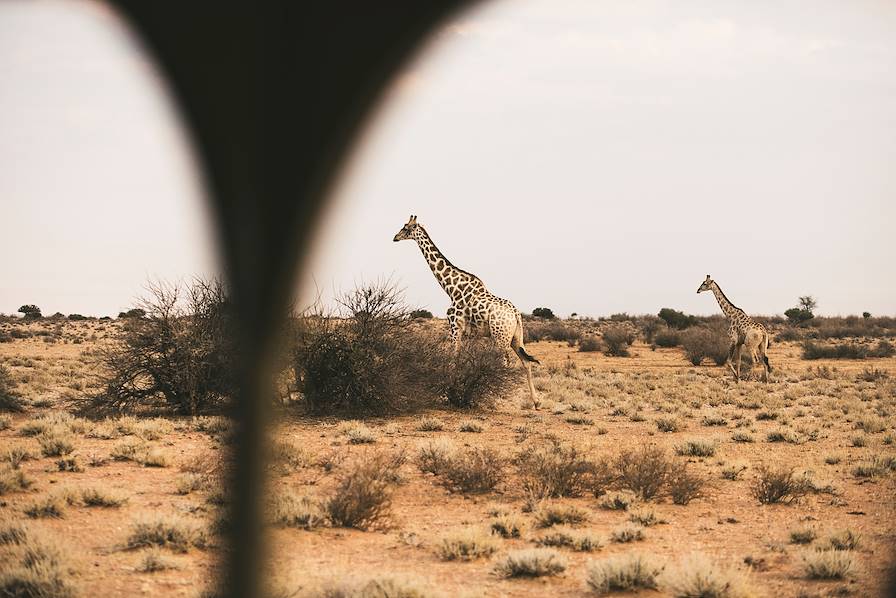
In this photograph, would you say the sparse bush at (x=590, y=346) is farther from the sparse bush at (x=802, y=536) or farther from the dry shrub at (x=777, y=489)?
the sparse bush at (x=802, y=536)

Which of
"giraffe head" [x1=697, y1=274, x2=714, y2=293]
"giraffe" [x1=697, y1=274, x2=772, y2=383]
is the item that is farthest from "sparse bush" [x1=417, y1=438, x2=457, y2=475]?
"giraffe head" [x1=697, y1=274, x2=714, y2=293]

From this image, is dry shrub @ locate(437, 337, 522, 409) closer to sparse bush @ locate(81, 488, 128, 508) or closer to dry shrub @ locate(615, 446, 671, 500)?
dry shrub @ locate(615, 446, 671, 500)

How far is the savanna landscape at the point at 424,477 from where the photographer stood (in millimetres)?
6680

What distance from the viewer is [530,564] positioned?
679 centimetres

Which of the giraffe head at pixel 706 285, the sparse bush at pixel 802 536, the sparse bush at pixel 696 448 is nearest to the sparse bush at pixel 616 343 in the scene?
the giraffe head at pixel 706 285

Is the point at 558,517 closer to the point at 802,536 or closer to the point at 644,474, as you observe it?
the point at 644,474

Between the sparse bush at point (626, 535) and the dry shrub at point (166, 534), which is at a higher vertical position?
the dry shrub at point (166, 534)

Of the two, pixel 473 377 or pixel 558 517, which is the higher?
pixel 473 377

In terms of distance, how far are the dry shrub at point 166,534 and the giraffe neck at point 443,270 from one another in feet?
39.5

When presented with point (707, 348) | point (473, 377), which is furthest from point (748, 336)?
point (473, 377)

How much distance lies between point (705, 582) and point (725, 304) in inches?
884

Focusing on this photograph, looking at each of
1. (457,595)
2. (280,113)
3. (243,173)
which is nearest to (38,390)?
(243,173)

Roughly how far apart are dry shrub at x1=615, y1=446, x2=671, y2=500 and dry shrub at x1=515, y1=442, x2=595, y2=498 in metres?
0.43

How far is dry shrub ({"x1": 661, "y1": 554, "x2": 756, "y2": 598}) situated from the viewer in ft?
20.2
